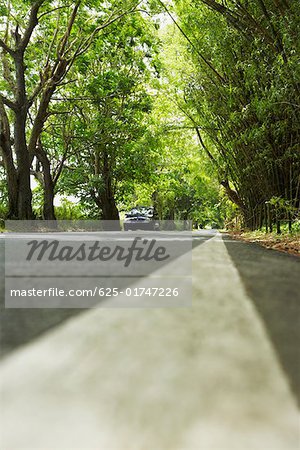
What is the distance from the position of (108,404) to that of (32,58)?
1310cm

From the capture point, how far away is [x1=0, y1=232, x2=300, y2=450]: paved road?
489mm

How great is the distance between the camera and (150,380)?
0.65m

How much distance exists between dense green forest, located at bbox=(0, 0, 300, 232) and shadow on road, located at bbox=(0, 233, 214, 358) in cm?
405

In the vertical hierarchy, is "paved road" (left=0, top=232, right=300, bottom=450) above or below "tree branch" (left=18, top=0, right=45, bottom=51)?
below

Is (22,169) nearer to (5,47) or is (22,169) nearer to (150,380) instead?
(5,47)

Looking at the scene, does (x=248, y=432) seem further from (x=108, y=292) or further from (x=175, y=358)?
(x=108, y=292)

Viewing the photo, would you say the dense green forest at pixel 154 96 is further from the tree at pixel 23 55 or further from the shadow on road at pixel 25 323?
the shadow on road at pixel 25 323

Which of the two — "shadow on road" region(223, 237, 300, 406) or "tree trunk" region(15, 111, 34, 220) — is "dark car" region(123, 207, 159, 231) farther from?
"shadow on road" region(223, 237, 300, 406)

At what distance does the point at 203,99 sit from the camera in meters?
9.05

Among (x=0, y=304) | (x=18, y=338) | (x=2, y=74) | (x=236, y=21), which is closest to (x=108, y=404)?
(x=18, y=338)

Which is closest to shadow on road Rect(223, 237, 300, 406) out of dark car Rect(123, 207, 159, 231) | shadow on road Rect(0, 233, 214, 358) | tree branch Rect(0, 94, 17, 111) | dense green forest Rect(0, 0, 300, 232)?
shadow on road Rect(0, 233, 214, 358)

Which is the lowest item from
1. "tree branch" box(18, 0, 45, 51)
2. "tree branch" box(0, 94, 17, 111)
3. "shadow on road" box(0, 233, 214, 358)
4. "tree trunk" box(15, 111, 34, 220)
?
"shadow on road" box(0, 233, 214, 358)

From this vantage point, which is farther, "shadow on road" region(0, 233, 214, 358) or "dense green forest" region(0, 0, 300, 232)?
"dense green forest" region(0, 0, 300, 232)

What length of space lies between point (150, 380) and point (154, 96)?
1587 cm
